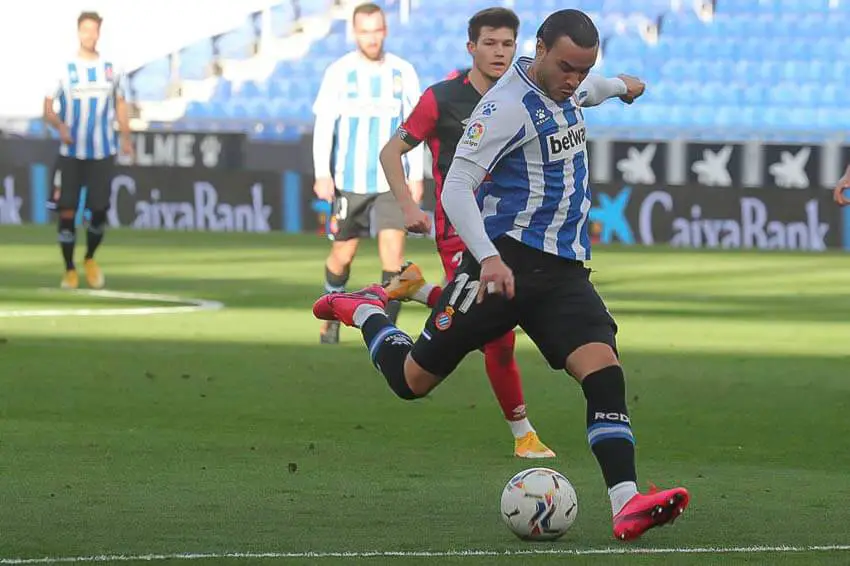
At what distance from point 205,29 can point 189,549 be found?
3273 centimetres

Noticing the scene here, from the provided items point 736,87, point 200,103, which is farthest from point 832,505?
point 200,103

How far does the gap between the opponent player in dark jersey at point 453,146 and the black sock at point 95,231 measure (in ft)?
30.0

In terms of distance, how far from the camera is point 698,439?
893 centimetres

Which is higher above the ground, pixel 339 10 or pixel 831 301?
pixel 339 10

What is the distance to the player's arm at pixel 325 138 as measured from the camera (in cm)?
1288

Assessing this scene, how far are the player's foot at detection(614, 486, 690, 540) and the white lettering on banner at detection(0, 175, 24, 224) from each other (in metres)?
23.6

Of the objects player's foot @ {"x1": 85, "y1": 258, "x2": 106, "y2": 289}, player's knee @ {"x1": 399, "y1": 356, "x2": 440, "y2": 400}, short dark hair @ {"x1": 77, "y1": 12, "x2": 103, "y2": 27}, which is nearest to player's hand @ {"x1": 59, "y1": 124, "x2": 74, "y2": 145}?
short dark hair @ {"x1": 77, "y1": 12, "x2": 103, "y2": 27}

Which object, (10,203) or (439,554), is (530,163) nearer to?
(439,554)

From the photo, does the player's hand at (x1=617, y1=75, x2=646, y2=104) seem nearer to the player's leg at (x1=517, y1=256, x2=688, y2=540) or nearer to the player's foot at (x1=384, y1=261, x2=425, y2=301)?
the player's leg at (x1=517, y1=256, x2=688, y2=540)

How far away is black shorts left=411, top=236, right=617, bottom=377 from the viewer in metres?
6.43

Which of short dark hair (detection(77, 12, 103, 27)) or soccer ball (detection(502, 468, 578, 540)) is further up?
short dark hair (detection(77, 12, 103, 27))

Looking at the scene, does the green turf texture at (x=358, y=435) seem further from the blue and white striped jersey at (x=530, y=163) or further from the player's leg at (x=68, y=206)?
the blue and white striped jersey at (x=530, y=163)

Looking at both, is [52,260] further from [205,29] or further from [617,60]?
[205,29]

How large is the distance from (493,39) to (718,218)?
54.5 ft
